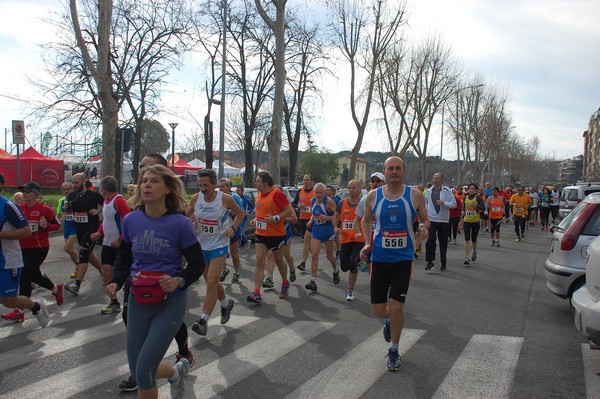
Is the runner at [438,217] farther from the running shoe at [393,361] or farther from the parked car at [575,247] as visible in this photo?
the running shoe at [393,361]

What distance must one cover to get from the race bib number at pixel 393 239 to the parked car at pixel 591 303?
1590 mm

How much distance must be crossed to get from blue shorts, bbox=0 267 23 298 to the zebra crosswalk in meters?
0.56

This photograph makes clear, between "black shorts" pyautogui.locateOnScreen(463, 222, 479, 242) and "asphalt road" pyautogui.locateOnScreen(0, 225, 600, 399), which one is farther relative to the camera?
"black shorts" pyautogui.locateOnScreen(463, 222, 479, 242)

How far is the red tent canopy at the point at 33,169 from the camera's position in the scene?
29984mm

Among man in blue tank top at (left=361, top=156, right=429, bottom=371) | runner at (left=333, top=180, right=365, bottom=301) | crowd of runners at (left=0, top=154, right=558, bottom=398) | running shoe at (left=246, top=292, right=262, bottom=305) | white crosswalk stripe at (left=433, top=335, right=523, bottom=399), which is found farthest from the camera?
runner at (left=333, top=180, right=365, bottom=301)

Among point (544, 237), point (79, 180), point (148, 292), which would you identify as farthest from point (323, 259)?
point (544, 237)

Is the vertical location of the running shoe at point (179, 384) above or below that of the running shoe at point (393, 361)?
above

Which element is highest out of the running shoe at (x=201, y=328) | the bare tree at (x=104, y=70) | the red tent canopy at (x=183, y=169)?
the bare tree at (x=104, y=70)

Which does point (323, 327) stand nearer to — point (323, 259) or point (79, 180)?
point (79, 180)

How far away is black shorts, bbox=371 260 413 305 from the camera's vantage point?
195 inches

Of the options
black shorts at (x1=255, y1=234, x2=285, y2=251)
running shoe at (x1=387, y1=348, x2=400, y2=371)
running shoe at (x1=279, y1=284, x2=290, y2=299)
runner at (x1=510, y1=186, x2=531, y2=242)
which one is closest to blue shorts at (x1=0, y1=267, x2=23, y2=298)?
black shorts at (x1=255, y1=234, x2=285, y2=251)

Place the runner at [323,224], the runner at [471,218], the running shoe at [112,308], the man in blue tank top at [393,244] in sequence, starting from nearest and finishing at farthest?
the man in blue tank top at [393,244]
the running shoe at [112,308]
the runner at [323,224]
the runner at [471,218]

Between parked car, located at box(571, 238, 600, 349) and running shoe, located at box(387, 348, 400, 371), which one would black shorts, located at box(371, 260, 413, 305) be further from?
parked car, located at box(571, 238, 600, 349)

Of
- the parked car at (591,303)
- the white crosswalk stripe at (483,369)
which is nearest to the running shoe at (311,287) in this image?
the white crosswalk stripe at (483,369)
